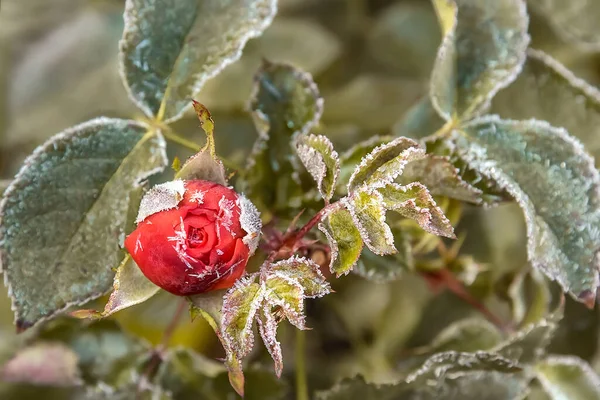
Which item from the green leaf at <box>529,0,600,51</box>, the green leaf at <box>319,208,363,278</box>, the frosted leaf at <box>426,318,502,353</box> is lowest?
the frosted leaf at <box>426,318,502,353</box>

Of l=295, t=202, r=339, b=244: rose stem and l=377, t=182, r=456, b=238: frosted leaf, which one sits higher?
l=377, t=182, r=456, b=238: frosted leaf

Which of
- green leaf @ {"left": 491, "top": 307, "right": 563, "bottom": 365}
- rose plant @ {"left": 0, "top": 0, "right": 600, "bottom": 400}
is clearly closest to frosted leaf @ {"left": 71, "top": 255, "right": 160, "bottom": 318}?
rose plant @ {"left": 0, "top": 0, "right": 600, "bottom": 400}

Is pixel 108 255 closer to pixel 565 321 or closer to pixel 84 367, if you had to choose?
pixel 84 367

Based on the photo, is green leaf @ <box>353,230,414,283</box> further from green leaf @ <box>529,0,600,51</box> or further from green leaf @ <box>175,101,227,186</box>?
green leaf @ <box>529,0,600,51</box>

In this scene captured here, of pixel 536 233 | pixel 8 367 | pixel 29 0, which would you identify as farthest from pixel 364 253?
pixel 29 0

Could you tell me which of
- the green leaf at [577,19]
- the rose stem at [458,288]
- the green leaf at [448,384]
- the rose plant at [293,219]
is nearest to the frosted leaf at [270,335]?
the rose plant at [293,219]

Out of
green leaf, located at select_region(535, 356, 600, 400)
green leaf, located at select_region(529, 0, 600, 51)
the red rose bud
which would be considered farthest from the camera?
green leaf, located at select_region(529, 0, 600, 51)

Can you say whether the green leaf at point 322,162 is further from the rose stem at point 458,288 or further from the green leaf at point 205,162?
the rose stem at point 458,288
